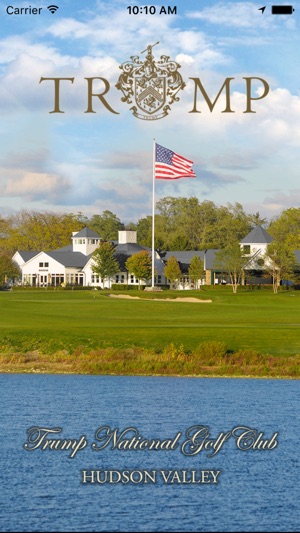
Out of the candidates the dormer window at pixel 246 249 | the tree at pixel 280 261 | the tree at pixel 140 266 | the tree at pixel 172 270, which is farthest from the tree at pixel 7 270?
the tree at pixel 280 261

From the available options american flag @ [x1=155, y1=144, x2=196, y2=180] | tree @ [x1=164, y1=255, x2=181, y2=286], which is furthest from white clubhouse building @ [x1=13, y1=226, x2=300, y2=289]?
american flag @ [x1=155, y1=144, x2=196, y2=180]

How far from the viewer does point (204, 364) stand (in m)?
38.8

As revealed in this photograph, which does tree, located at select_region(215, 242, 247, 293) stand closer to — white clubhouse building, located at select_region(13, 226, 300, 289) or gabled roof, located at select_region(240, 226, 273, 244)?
white clubhouse building, located at select_region(13, 226, 300, 289)

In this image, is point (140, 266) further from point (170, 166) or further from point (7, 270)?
point (170, 166)

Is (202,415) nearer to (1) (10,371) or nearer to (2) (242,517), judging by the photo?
(2) (242,517)

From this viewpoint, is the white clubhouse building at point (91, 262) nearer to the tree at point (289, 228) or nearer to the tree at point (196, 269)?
the tree at point (196, 269)

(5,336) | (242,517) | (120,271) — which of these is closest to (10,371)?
(5,336)

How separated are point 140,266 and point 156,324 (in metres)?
74.6

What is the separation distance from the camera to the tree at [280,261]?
123m

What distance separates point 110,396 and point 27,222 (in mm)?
150763

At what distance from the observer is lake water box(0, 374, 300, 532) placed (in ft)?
59.5

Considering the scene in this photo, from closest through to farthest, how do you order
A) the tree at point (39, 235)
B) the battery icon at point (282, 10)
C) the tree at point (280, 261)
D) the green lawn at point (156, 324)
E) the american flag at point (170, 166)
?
the battery icon at point (282, 10)
the green lawn at point (156, 324)
the american flag at point (170, 166)
the tree at point (280, 261)
the tree at point (39, 235)

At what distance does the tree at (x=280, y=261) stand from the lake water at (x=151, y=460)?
Result: 89667 mm

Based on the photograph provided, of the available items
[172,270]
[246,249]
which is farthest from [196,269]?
[246,249]
